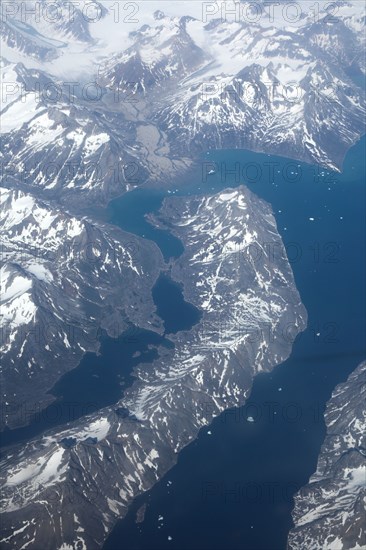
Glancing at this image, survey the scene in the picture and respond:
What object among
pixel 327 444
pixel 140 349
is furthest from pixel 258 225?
pixel 327 444

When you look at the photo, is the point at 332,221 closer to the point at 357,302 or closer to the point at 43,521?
the point at 357,302

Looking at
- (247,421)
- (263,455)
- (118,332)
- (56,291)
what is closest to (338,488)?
(263,455)

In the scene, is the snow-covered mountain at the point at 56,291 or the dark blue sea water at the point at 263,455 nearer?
the dark blue sea water at the point at 263,455

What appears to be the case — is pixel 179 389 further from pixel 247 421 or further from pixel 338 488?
pixel 338 488

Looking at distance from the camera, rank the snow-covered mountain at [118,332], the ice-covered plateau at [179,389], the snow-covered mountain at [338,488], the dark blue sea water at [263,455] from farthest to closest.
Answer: the snow-covered mountain at [118,332], the dark blue sea water at [263,455], the ice-covered plateau at [179,389], the snow-covered mountain at [338,488]

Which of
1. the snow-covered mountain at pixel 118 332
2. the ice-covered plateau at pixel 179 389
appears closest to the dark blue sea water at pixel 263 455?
the ice-covered plateau at pixel 179 389

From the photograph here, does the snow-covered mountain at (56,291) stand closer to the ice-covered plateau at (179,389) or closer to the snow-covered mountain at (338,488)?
the ice-covered plateau at (179,389)
